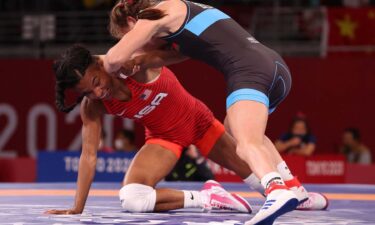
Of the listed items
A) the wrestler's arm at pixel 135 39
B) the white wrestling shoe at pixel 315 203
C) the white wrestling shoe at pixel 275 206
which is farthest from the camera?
the white wrestling shoe at pixel 315 203

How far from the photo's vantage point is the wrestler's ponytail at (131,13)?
4477 mm

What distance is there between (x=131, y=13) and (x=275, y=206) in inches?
51.7

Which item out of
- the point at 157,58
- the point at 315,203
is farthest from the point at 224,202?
the point at 157,58

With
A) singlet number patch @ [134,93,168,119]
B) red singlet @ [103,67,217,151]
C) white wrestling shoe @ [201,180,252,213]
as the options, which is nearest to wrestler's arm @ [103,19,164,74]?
red singlet @ [103,67,217,151]

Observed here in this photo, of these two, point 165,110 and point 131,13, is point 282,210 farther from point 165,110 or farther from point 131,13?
point 165,110

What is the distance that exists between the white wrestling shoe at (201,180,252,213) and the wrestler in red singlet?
0.95ft

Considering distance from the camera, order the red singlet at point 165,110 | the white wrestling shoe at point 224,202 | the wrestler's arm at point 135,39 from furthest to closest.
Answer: the white wrestling shoe at point 224,202
the red singlet at point 165,110
the wrestler's arm at point 135,39

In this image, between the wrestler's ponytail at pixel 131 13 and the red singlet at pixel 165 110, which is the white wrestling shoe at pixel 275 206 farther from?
the red singlet at pixel 165 110

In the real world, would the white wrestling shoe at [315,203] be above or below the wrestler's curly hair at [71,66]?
below

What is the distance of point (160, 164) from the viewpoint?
5355 millimetres

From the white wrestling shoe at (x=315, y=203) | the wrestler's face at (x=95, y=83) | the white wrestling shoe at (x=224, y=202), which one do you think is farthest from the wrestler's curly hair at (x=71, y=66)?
the white wrestling shoe at (x=315, y=203)

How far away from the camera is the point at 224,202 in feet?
17.4

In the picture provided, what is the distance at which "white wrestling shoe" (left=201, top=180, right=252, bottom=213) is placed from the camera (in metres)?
5.30

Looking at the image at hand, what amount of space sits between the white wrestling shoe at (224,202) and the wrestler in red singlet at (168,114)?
0.95 feet
